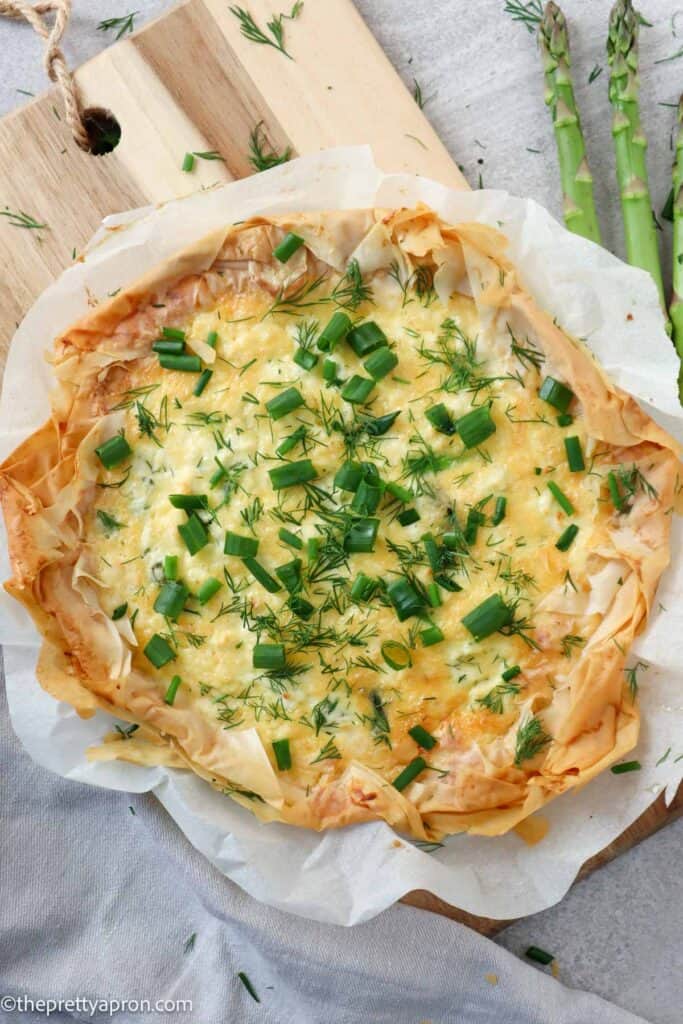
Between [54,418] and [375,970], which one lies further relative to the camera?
[375,970]

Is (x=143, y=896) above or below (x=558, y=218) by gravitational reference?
below

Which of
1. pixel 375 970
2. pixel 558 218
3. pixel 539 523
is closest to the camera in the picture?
pixel 539 523

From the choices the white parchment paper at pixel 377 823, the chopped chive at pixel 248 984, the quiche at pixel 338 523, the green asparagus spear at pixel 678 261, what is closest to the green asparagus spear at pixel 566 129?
the green asparagus spear at pixel 678 261

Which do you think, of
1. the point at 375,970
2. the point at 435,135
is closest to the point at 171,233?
the point at 435,135

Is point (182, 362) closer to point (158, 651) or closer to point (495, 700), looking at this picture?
point (158, 651)

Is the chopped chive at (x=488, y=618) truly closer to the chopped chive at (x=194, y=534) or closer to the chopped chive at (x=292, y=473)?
the chopped chive at (x=292, y=473)

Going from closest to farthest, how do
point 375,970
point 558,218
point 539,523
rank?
1. point 539,523
2. point 375,970
3. point 558,218

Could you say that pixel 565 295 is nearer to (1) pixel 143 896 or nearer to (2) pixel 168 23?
(2) pixel 168 23
